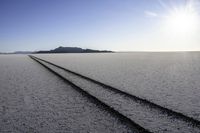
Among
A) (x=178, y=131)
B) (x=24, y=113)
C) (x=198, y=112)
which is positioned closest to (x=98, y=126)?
(x=178, y=131)

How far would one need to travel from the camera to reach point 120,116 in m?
5.69

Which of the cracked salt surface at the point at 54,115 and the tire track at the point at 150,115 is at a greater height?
the tire track at the point at 150,115

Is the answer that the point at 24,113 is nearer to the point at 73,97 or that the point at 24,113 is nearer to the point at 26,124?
the point at 26,124

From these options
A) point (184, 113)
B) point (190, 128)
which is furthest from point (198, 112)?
point (190, 128)

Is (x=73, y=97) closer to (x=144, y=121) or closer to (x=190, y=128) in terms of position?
(x=144, y=121)

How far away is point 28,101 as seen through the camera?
7.55m

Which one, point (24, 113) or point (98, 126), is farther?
point (24, 113)

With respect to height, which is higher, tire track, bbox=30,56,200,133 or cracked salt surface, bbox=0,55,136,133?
tire track, bbox=30,56,200,133

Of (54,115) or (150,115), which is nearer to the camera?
(150,115)

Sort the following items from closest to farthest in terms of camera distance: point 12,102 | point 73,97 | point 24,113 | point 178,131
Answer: point 178,131, point 24,113, point 12,102, point 73,97

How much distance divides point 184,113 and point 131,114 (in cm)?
127

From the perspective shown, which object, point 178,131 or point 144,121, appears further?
point 144,121

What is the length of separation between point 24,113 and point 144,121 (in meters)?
2.92

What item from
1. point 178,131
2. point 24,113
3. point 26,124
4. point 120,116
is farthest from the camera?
point 24,113
